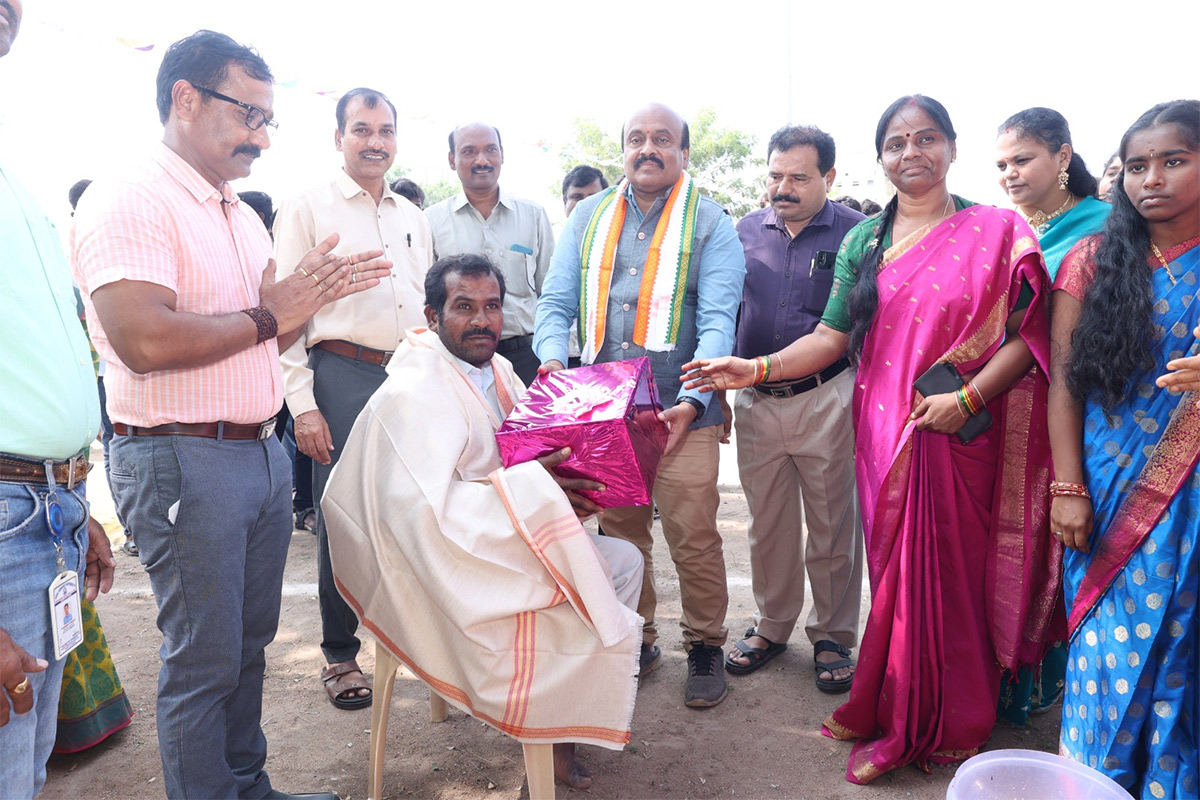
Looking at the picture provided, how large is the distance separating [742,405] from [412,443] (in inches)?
70.9

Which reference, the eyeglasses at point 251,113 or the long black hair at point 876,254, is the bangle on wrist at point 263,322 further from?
the long black hair at point 876,254

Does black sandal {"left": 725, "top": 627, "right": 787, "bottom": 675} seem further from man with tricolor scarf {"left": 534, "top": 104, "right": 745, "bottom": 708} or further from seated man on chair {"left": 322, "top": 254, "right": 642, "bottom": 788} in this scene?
seated man on chair {"left": 322, "top": 254, "right": 642, "bottom": 788}

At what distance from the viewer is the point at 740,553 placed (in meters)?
5.27

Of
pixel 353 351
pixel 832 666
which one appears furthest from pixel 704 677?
pixel 353 351

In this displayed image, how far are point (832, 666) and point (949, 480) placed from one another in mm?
1098

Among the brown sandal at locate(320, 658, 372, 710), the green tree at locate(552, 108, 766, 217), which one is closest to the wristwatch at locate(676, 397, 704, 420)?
the brown sandal at locate(320, 658, 372, 710)

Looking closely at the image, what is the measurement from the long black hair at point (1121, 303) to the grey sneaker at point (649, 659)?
82.0 inches

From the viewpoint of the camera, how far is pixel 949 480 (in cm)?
296

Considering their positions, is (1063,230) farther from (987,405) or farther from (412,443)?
(412,443)

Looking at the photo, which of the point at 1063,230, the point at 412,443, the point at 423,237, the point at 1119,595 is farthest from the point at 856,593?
the point at 423,237

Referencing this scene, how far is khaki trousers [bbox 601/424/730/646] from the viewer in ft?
11.4

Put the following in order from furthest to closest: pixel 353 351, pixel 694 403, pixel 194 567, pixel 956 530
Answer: pixel 353 351
pixel 694 403
pixel 956 530
pixel 194 567

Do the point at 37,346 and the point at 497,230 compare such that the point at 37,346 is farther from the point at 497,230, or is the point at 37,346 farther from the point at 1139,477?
the point at 497,230

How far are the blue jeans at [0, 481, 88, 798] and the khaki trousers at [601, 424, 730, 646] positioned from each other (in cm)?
220
